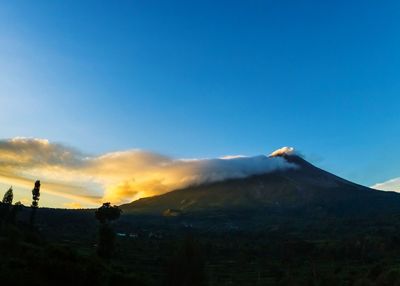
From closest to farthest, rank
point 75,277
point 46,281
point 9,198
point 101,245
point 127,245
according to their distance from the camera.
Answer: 1. point 46,281
2. point 75,277
3. point 101,245
4. point 9,198
5. point 127,245

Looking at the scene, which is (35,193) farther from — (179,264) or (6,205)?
(179,264)

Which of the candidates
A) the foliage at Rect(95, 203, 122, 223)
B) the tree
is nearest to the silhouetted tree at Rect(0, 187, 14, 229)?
the tree

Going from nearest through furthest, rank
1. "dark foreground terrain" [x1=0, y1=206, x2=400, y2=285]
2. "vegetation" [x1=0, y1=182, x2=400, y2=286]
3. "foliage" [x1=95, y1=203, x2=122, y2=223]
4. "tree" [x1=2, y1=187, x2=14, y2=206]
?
1. "dark foreground terrain" [x1=0, y1=206, x2=400, y2=285]
2. "vegetation" [x1=0, y1=182, x2=400, y2=286]
3. "foliage" [x1=95, y1=203, x2=122, y2=223]
4. "tree" [x1=2, y1=187, x2=14, y2=206]

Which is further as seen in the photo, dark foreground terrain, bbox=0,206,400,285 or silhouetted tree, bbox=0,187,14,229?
silhouetted tree, bbox=0,187,14,229

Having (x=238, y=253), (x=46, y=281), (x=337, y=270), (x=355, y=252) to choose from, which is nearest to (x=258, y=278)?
(x=337, y=270)

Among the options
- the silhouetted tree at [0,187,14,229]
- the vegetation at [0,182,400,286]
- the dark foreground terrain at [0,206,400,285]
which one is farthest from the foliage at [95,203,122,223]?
the silhouetted tree at [0,187,14,229]

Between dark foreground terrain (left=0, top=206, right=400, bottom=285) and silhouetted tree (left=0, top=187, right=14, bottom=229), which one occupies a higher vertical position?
silhouetted tree (left=0, top=187, right=14, bottom=229)

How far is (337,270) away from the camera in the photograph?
155 meters

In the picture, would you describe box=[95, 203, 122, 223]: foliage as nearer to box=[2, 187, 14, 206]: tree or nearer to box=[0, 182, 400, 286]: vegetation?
box=[0, 182, 400, 286]: vegetation

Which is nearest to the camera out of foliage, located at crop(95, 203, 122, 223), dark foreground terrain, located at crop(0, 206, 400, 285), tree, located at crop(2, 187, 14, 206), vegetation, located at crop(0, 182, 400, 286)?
dark foreground terrain, located at crop(0, 206, 400, 285)

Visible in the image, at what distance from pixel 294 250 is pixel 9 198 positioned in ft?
381

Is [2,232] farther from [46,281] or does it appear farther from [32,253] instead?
[46,281]

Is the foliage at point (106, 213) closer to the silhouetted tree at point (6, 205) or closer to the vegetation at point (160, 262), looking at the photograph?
the vegetation at point (160, 262)

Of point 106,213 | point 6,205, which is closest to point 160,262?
point 106,213
